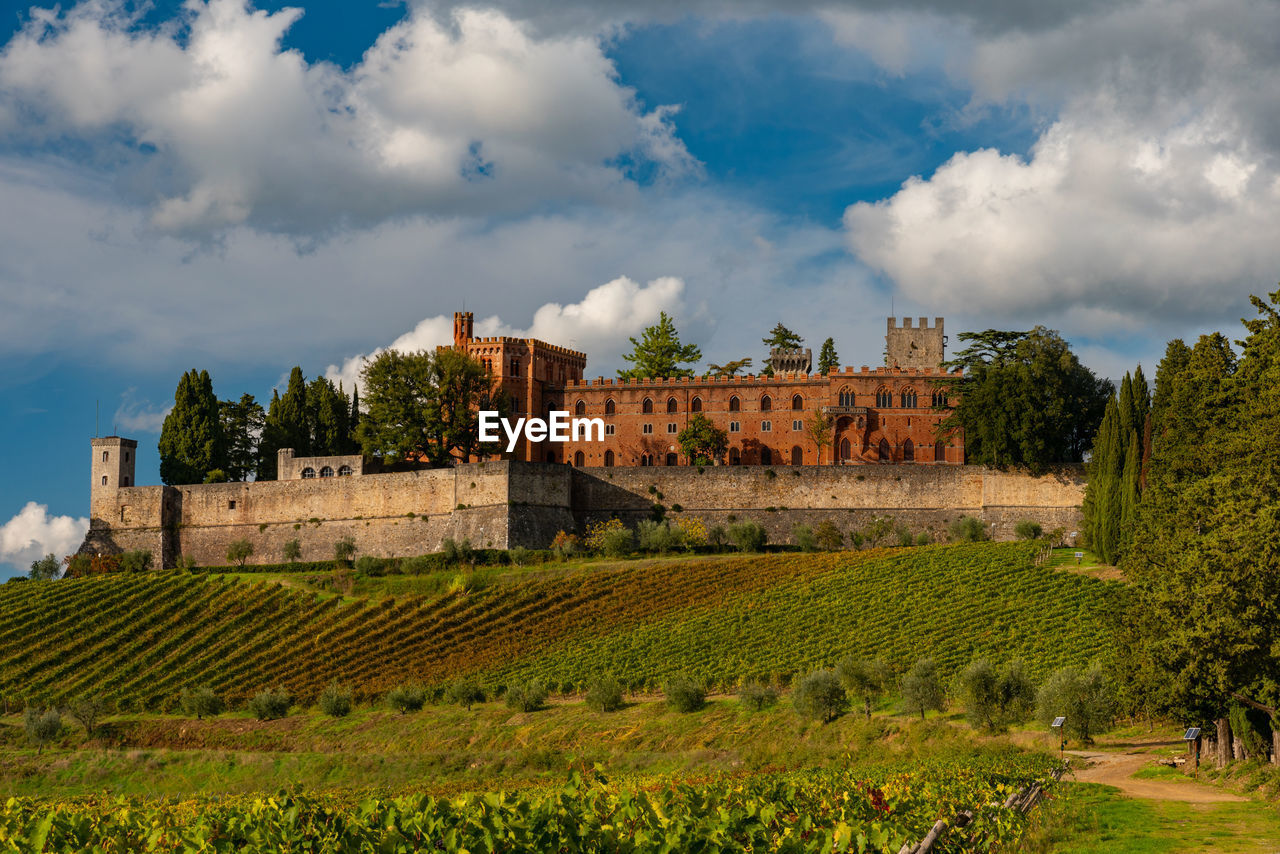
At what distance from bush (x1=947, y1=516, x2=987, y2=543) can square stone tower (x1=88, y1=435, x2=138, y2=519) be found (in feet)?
152

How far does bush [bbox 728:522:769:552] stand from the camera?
2426 inches

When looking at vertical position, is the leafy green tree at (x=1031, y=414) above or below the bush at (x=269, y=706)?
above

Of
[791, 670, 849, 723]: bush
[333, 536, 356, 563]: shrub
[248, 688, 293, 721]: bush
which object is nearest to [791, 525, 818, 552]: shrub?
[333, 536, 356, 563]: shrub

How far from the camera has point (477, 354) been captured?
85.0 m

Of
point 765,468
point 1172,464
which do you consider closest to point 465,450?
point 765,468

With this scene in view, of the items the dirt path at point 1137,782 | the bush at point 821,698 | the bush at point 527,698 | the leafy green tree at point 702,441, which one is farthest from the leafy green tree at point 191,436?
the dirt path at point 1137,782

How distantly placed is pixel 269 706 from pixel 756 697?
57.4 ft

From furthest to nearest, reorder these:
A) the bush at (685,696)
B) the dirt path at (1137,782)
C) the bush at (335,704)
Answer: the bush at (335,704) < the bush at (685,696) < the dirt path at (1137,782)

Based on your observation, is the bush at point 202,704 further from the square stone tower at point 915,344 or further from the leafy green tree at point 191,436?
the square stone tower at point 915,344

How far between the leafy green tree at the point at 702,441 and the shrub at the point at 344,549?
22.3 m

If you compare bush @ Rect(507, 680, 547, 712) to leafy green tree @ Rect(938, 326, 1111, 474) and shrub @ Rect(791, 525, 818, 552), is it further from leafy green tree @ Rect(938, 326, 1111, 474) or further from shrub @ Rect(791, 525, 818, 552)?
leafy green tree @ Rect(938, 326, 1111, 474)

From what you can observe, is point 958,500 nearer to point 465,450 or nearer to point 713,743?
point 465,450

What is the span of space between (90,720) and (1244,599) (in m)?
35.5

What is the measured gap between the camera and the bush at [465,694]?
1719 inches
